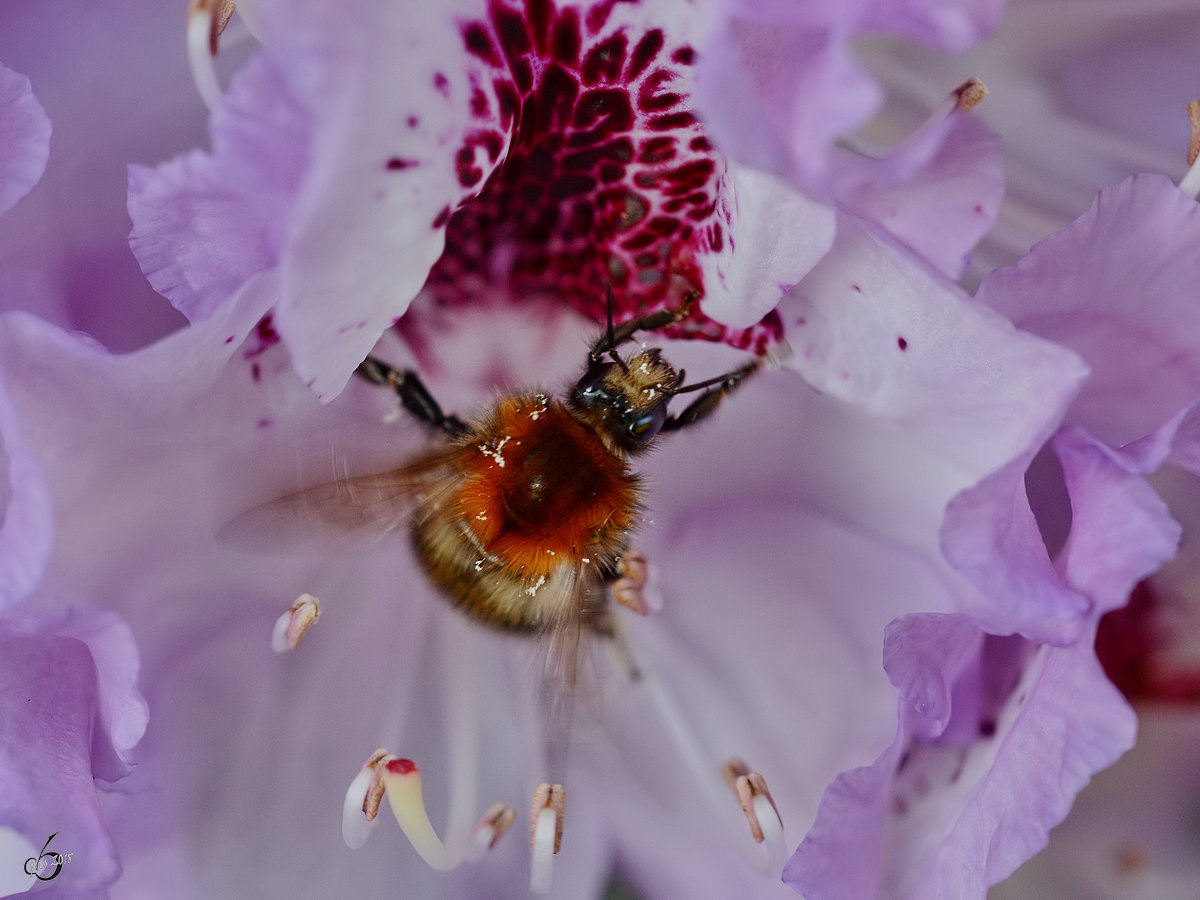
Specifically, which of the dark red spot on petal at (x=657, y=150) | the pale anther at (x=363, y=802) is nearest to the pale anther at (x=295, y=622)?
the pale anther at (x=363, y=802)

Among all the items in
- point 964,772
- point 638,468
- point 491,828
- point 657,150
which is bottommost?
point 491,828

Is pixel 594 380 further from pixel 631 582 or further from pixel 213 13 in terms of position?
pixel 213 13

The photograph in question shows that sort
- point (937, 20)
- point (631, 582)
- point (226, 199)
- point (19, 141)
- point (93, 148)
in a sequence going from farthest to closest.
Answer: point (631, 582) < point (93, 148) < point (19, 141) < point (226, 199) < point (937, 20)

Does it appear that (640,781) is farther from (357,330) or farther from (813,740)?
(357,330)

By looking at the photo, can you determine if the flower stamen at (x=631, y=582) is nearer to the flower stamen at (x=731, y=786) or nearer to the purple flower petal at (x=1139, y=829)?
the flower stamen at (x=731, y=786)

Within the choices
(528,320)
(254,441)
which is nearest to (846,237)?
(528,320)

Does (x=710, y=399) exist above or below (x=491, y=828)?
above

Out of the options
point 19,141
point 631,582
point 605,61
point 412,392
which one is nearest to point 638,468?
point 631,582
